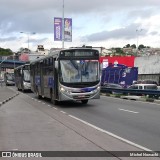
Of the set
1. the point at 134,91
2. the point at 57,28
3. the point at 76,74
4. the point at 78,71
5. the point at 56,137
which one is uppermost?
the point at 57,28

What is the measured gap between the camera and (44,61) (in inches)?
1098

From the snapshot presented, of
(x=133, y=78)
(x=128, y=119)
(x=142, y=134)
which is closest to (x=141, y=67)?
(x=133, y=78)

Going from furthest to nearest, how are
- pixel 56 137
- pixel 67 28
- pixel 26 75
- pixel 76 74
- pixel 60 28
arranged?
pixel 26 75 < pixel 60 28 < pixel 67 28 < pixel 76 74 < pixel 56 137

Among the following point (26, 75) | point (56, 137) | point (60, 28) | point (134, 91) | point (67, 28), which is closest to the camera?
point (56, 137)

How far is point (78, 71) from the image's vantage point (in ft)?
74.9

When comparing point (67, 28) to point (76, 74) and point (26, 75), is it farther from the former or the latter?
point (76, 74)

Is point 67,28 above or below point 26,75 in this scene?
above

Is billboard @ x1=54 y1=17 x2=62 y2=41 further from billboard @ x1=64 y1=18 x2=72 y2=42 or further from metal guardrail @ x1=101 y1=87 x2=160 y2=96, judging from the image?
metal guardrail @ x1=101 y1=87 x2=160 y2=96

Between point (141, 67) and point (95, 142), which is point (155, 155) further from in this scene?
point (141, 67)

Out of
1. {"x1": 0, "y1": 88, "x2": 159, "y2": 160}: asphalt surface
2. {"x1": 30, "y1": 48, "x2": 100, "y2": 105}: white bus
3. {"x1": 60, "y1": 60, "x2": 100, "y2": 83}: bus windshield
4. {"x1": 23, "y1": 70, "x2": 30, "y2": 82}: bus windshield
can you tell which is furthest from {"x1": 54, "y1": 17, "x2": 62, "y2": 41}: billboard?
{"x1": 0, "y1": 88, "x2": 159, "y2": 160}: asphalt surface

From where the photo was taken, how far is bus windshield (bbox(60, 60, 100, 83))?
22.7 m

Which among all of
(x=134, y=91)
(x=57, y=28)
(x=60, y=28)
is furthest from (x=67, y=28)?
(x=134, y=91)

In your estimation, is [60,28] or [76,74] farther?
[60,28]

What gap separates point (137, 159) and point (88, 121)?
759 cm
